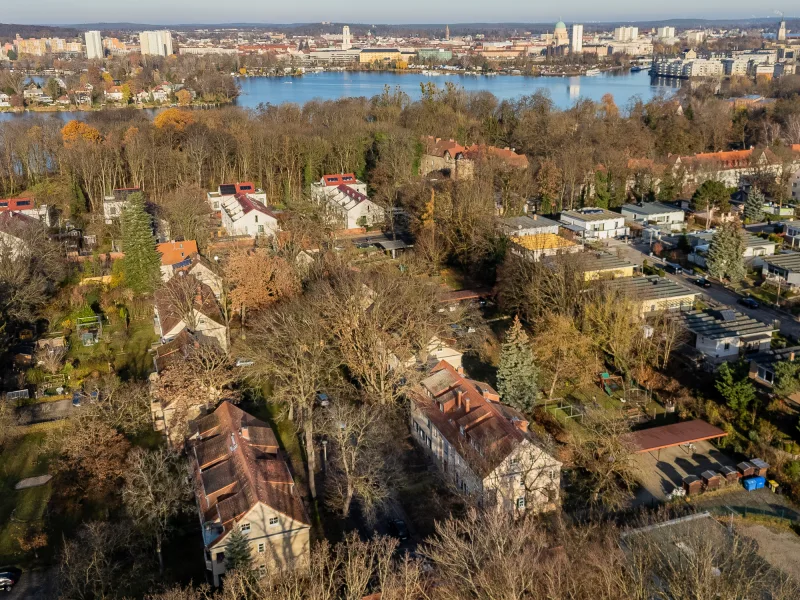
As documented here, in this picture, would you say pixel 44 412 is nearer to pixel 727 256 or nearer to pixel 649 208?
pixel 727 256

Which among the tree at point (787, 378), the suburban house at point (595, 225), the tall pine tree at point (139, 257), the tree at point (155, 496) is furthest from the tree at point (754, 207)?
the tree at point (155, 496)

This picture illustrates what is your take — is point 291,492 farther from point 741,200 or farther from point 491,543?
point 741,200

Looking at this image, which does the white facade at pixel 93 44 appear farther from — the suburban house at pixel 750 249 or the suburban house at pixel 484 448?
the suburban house at pixel 484 448

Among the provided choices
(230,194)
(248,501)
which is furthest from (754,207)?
(248,501)

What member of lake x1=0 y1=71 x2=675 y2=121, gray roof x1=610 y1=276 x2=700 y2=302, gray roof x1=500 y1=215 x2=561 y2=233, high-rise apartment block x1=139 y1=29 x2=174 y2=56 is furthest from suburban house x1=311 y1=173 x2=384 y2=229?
high-rise apartment block x1=139 y1=29 x2=174 y2=56

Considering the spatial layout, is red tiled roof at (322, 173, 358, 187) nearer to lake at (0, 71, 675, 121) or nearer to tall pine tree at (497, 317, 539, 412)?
tall pine tree at (497, 317, 539, 412)

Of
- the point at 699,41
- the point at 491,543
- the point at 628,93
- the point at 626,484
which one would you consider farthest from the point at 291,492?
the point at 699,41
